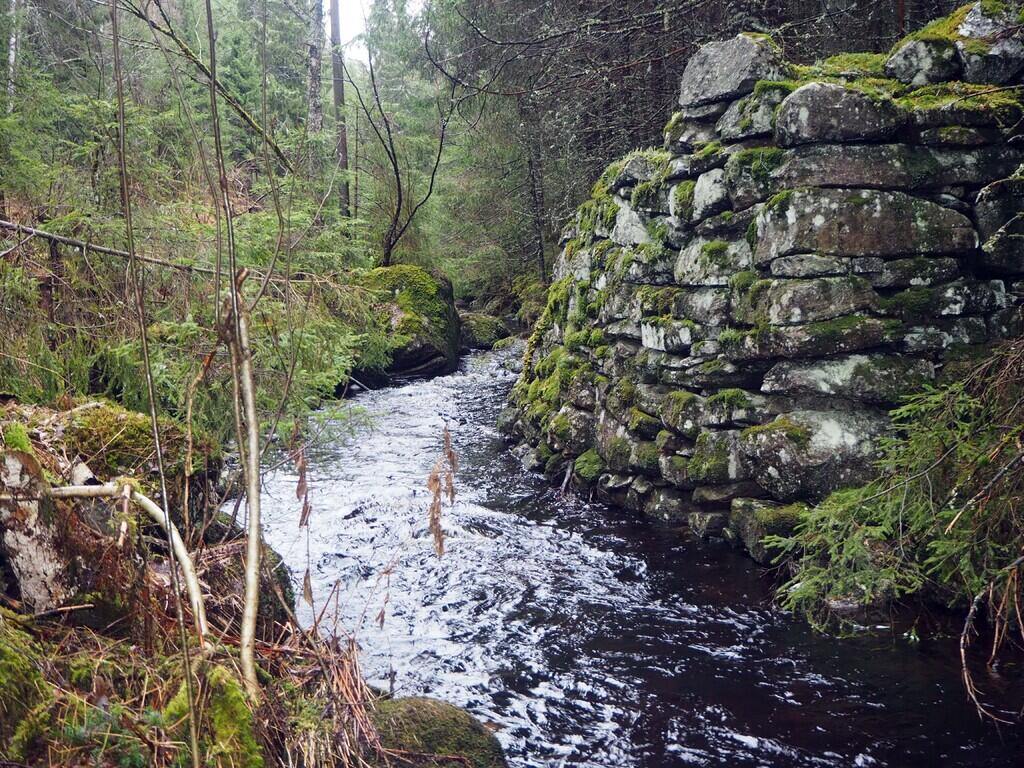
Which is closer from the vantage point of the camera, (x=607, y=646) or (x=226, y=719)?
(x=226, y=719)

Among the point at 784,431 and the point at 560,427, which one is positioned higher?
the point at 784,431

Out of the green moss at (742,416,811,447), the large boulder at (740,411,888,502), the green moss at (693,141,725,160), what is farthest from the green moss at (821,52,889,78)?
the green moss at (742,416,811,447)

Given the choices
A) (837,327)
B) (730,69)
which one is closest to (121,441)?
(837,327)

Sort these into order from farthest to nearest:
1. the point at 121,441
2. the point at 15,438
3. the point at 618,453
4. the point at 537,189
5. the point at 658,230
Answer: the point at 537,189
the point at 658,230
the point at 618,453
the point at 121,441
the point at 15,438

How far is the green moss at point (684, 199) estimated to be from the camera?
8141mm

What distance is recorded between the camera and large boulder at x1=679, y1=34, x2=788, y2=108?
750 cm

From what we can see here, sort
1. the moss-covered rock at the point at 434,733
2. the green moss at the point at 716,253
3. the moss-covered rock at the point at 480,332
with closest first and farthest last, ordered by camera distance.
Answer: the moss-covered rock at the point at 434,733, the green moss at the point at 716,253, the moss-covered rock at the point at 480,332

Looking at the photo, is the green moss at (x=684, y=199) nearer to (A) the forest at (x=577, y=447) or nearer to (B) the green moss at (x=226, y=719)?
(A) the forest at (x=577, y=447)

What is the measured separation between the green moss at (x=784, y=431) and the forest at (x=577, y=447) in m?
0.03

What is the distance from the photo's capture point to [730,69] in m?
7.78

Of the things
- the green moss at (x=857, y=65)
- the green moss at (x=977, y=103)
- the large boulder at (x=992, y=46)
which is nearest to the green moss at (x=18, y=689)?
the green moss at (x=977, y=103)

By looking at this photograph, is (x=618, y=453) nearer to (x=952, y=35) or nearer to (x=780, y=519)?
(x=780, y=519)

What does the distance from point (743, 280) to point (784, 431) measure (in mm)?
1612

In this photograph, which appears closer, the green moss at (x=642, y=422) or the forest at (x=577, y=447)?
the forest at (x=577, y=447)
